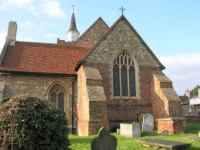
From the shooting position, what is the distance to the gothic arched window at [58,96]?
1605 cm

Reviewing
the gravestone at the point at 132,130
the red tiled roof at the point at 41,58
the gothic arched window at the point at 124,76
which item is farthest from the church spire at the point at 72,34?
the gravestone at the point at 132,130

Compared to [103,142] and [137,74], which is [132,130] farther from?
[137,74]

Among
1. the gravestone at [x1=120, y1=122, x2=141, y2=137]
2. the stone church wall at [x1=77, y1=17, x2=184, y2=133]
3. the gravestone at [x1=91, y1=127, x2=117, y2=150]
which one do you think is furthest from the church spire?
the gravestone at [x1=91, y1=127, x2=117, y2=150]

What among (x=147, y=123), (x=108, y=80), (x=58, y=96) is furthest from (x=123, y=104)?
(x=58, y=96)

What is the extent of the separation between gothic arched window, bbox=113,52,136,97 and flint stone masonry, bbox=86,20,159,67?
54 cm

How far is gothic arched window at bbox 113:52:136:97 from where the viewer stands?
1471 cm

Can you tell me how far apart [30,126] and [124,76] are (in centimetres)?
1014

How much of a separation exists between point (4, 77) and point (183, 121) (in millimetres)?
13018

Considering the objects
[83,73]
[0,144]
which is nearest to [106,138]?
[0,144]

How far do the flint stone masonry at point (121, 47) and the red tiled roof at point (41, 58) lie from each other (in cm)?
312

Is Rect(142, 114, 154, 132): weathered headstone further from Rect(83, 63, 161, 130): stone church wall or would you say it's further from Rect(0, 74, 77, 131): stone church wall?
Rect(0, 74, 77, 131): stone church wall

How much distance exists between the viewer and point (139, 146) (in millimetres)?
8586

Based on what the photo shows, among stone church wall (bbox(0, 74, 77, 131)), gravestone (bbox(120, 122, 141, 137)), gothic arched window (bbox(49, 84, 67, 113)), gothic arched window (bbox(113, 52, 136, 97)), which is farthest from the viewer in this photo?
gothic arched window (bbox(49, 84, 67, 113))

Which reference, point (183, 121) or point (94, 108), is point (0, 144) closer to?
point (94, 108)
